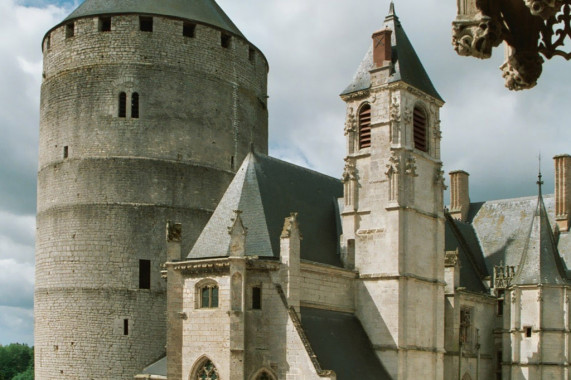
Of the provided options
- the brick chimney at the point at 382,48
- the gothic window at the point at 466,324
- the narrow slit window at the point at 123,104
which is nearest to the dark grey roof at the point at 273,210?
the brick chimney at the point at 382,48

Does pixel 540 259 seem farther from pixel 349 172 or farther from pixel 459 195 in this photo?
pixel 349 172

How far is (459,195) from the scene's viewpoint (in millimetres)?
42281

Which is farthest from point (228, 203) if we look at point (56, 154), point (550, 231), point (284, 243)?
point (550, 231)

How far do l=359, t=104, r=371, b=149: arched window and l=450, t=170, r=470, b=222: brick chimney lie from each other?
550 inches

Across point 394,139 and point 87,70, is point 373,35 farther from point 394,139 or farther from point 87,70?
point 87,70

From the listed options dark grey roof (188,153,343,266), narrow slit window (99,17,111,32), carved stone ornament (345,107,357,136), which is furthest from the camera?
narrow slit window (99,17,111,32)

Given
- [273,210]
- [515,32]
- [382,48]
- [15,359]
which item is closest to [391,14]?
[382,48]

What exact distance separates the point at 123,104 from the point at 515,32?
2891cm

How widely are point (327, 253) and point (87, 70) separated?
42.2 feet

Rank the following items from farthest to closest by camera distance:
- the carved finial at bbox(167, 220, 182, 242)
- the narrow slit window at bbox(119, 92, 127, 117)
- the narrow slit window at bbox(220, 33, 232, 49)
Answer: the narrow slit window at bbox(220, 33, 232, 49)
the narrow slit window at bbox(119, 92, 127, 117)
the carved finial at bbox(167, 220, 182, 242)

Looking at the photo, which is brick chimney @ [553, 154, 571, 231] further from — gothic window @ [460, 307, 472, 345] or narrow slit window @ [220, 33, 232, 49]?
narrow slit window @ [220, 33, 232, 49]

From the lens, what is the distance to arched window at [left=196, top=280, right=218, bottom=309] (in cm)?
2534

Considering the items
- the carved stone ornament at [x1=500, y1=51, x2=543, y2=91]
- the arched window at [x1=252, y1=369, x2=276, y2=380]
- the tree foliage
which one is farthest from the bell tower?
the tree foliage

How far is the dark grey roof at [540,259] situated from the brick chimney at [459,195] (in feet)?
20.9
